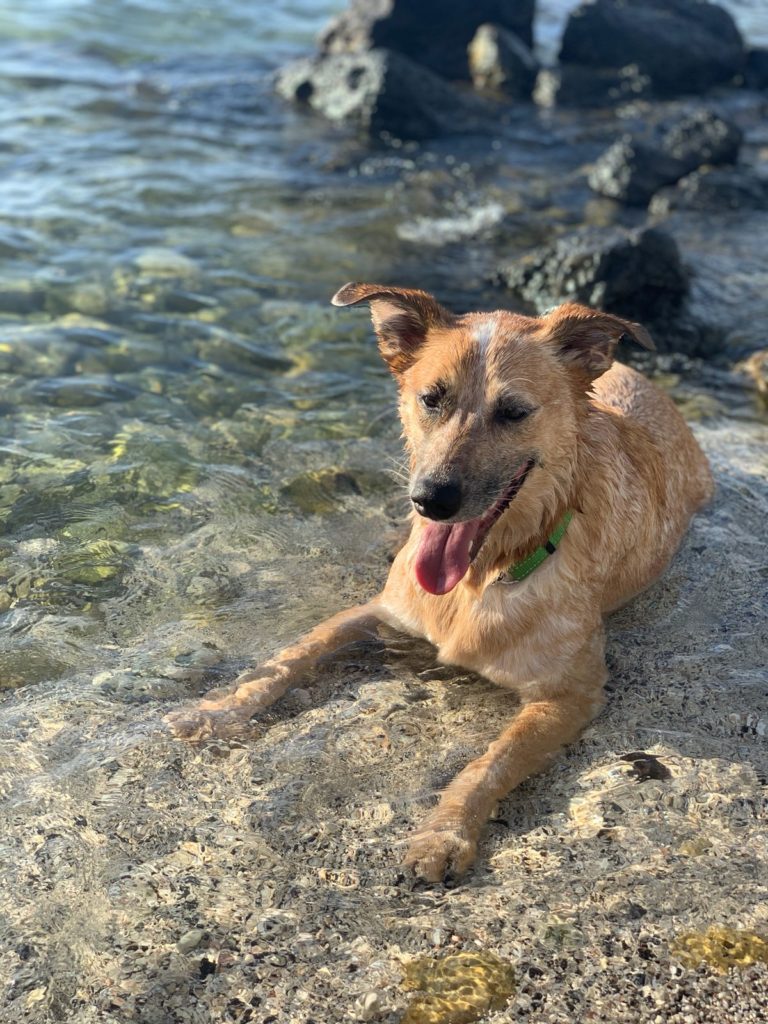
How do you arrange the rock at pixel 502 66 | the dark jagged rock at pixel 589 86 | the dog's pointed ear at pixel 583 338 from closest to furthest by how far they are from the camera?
the dog's pointed ear at pixel 583 338
the dark jagged rock at pixel 589 86
the rock at pixel 502 66

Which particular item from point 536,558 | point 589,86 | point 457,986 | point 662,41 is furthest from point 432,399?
point 662,41

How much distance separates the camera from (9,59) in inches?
618

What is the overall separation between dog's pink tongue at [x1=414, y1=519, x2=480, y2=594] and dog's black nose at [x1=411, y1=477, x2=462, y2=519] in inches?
11.8

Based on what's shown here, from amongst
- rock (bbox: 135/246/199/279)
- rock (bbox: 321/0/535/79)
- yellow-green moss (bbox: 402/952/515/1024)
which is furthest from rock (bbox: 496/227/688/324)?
rock (bbox: 321/0/535/79)

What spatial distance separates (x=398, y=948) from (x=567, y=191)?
10559mm

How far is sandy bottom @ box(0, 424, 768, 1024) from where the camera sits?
3434 mm

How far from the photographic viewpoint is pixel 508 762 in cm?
441

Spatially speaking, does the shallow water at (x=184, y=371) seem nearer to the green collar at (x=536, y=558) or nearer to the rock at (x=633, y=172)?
the rock at (x=633, y=172)

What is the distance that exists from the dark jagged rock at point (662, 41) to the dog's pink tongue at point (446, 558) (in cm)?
1457

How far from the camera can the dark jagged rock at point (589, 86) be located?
16.1 m

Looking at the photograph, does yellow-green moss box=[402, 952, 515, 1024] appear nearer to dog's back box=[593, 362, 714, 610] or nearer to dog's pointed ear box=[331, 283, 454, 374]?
dog's back box=[593, 362, 714, 610]

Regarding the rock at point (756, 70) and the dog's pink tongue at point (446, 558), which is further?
the rock at point (756, 70)

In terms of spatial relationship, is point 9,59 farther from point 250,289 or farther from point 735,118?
point 735,118

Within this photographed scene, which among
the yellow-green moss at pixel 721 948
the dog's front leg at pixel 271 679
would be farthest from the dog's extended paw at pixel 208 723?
the yellow-green moss at pixel 721 948
